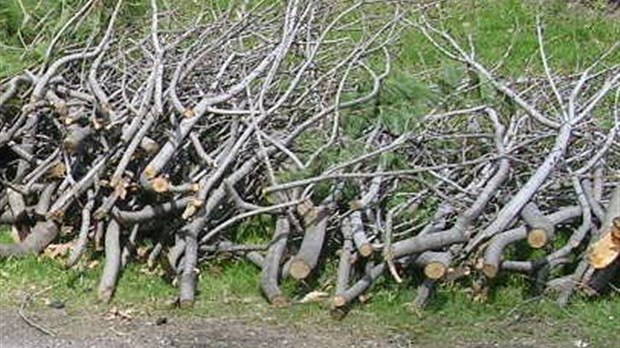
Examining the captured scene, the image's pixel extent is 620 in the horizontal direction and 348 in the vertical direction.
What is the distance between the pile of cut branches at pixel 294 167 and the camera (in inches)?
243

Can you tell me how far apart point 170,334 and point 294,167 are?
1212 millimetres

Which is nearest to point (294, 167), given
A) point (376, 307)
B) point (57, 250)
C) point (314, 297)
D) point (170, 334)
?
point (314, 297)

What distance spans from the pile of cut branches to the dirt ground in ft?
0.77

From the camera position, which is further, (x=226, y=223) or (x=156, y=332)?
(x=226, y=223)

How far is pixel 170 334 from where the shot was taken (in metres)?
5.77

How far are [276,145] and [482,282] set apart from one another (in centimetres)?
128

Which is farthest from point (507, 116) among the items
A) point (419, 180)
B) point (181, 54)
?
point (181, 54)

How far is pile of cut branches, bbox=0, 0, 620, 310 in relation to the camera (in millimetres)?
6160

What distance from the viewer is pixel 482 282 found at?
611 cm

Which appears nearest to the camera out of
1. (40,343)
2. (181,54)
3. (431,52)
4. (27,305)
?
(40,343)

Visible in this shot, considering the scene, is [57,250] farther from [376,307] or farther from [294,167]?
[376,307]

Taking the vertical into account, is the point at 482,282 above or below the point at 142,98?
below

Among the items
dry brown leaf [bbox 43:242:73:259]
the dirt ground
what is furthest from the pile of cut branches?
the dirt ground

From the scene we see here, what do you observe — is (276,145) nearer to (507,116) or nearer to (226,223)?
(226,223)
